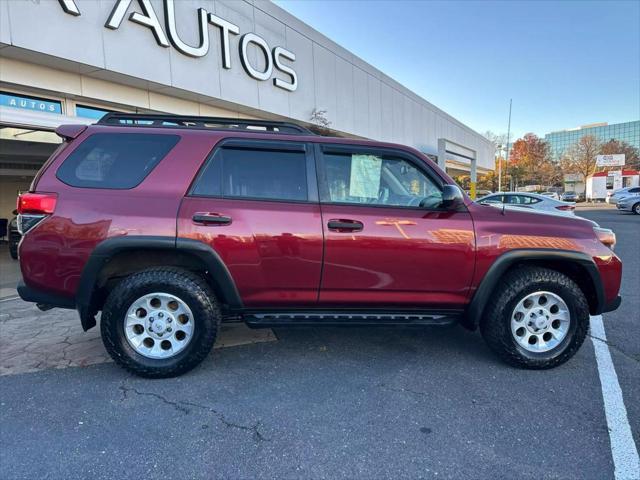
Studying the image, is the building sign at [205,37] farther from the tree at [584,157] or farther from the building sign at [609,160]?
the tree at [584,157]

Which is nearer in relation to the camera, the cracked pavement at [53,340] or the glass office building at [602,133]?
the cracked pavement at [53,340]

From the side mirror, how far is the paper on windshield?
1.76ft

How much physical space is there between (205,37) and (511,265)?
9282 millimetres

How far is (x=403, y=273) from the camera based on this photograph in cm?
310

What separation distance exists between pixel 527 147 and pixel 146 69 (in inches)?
2720

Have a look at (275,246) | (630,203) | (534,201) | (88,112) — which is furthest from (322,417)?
(630,203)

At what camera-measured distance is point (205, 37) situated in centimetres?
948

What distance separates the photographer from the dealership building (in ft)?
22.9

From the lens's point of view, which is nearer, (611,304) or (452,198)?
(452,198)

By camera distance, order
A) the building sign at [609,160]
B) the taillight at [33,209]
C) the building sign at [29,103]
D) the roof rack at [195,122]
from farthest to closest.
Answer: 1. the building sign at [609,160]
2. the building sign at [29,103]
3. the roof rack at [195,122]
4. the taillight at [33,209]

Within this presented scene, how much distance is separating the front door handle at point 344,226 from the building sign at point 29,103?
7.64 metres

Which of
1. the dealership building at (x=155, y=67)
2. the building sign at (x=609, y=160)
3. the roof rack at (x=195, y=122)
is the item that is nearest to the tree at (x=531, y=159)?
the building sign at (x=609, y=160)

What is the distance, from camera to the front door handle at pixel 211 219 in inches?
116

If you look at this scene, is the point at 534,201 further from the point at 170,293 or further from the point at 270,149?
the point at 170,293
